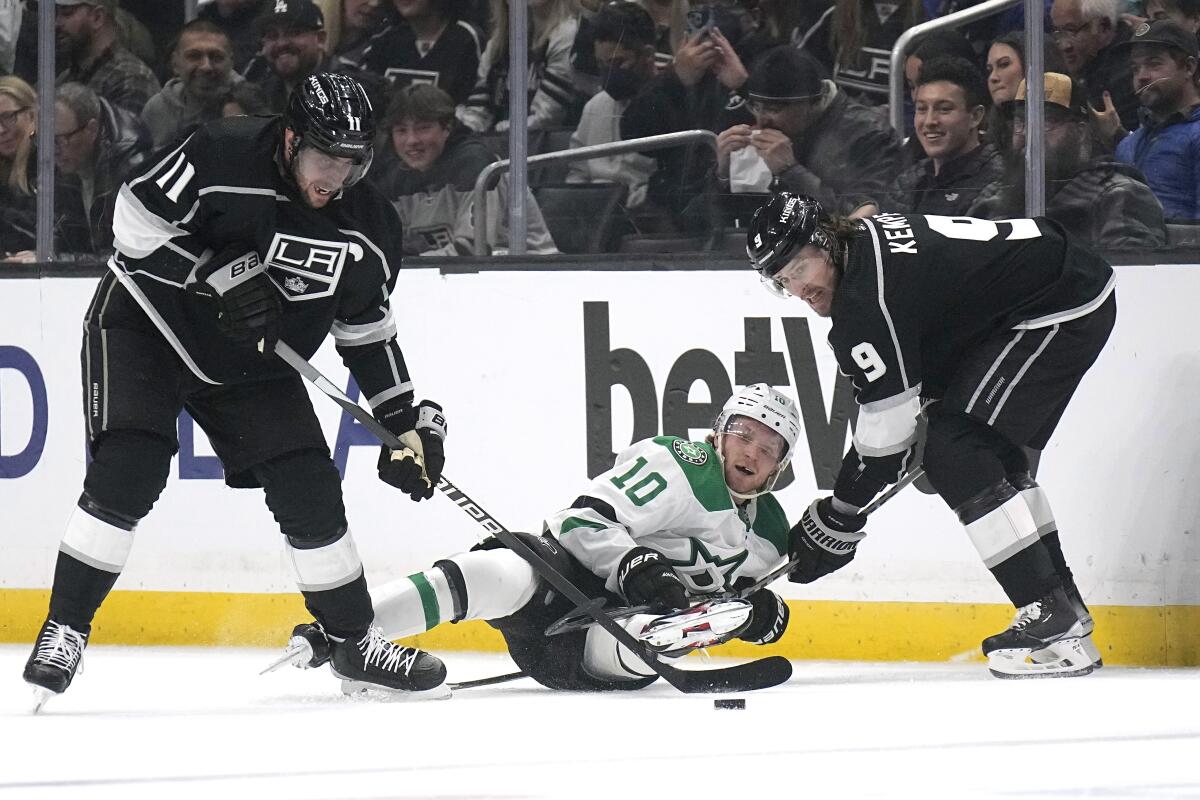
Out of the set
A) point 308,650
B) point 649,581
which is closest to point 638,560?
point 649,581

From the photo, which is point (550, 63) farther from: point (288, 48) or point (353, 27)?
point (288, 48)

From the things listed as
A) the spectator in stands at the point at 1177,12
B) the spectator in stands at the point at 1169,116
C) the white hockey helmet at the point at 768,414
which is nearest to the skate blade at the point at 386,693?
the white hockey helmet at the point at 768,414

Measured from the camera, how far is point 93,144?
180 inches

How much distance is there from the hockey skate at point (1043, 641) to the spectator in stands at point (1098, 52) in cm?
121

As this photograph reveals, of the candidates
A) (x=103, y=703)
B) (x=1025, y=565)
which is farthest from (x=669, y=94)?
(x=103, y=703)

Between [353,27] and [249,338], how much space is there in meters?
1.59

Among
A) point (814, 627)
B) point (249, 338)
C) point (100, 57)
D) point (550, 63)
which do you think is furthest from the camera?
point (100, 57)

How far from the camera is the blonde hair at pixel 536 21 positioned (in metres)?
4.32

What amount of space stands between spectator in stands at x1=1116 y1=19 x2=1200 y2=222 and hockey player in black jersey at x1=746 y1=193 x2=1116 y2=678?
1.80 feet

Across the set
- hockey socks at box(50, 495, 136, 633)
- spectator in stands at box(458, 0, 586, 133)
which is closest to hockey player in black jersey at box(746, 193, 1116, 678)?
spectator in stands at box(458, 0, 586, 133)

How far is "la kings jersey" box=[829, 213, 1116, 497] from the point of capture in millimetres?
3270

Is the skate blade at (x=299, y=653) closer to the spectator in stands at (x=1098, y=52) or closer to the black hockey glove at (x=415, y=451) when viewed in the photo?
the black hockey glove at (x=415, y=451)

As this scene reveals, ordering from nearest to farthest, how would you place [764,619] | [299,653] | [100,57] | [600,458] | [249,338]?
1. [249,338]
2. [299,653]
3. [764,619]
4. [600,458]
5. [100,57]

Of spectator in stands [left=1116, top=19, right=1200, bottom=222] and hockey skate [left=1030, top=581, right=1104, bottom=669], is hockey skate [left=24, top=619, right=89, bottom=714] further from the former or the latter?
spectator in stands [left=1116, top=19, right=1200, bottom=222]
